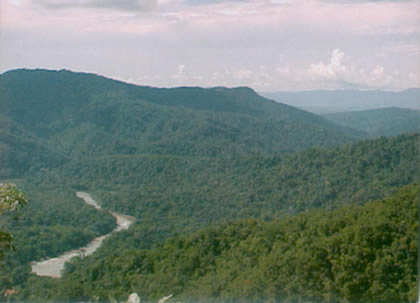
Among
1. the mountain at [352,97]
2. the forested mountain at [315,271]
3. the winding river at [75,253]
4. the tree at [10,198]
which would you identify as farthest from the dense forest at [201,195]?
the mountain at [352,97]

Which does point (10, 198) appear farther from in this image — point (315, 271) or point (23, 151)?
point (23, 151)

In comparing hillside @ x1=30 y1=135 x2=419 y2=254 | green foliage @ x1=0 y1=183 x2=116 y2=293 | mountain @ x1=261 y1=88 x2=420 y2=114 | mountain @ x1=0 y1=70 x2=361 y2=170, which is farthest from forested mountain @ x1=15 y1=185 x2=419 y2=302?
mountain @ x1=0 y1=70 x2=361 y2=170

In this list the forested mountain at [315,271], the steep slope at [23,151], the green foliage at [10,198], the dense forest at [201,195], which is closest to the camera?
the green foliage at [10,198]

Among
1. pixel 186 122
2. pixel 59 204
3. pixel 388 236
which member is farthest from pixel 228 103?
pixel 388 236

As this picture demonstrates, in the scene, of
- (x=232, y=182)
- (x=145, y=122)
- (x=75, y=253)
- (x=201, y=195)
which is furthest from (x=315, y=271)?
(x=145, y=122)

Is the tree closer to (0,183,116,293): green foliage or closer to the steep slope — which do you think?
(0,183,116,293): green foliage

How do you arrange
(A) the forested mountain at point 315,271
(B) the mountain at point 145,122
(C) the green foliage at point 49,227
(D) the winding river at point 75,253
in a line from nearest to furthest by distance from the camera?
1. (A) the forested mountain at point 315,271
2. (C) the green foliage at point 49,227
3. (D) the winding river at point 75,253
4. (B) the mountain at point 145,122

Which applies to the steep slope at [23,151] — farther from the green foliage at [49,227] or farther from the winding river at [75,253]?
the winding river at [75,253]
